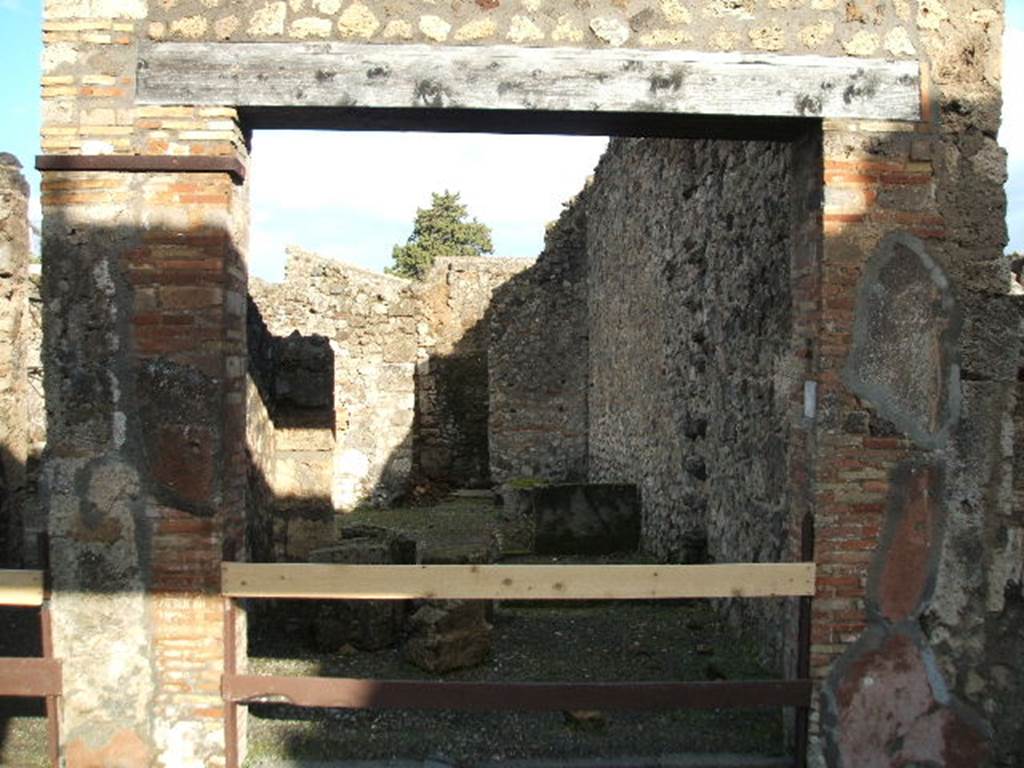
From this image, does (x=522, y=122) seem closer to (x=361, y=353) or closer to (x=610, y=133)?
(x=610, y=133)

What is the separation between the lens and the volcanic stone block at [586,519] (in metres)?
8.60

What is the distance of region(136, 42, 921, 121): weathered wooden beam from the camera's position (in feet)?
11.7

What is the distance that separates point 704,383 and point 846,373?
3.04 m

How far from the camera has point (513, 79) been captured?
358 cm

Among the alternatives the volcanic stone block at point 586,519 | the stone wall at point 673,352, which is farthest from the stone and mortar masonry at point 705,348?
the volcanic stone block at point 586,519

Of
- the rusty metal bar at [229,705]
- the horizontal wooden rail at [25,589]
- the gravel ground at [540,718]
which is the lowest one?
the gravel ground at [540,718]

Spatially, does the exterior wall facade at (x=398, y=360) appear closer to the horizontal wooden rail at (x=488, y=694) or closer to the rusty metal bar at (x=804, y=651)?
the horizontal wooden rail at (x=488, y=694)

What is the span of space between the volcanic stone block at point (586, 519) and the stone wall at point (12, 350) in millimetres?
4622

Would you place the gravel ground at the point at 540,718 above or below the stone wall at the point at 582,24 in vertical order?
below

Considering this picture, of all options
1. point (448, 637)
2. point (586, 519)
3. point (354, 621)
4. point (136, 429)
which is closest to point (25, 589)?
point (136, 429)

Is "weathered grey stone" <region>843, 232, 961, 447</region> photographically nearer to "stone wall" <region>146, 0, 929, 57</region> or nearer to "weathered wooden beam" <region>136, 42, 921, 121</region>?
"weathered wooden beam" <region>136, 42, 921, 121</region>

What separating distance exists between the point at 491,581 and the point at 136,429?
5.37ft

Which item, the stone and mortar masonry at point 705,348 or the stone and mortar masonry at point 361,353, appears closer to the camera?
the stone and mortar masonry at point 705,348

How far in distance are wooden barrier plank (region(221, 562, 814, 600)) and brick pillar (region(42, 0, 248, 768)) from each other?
0.89ft
